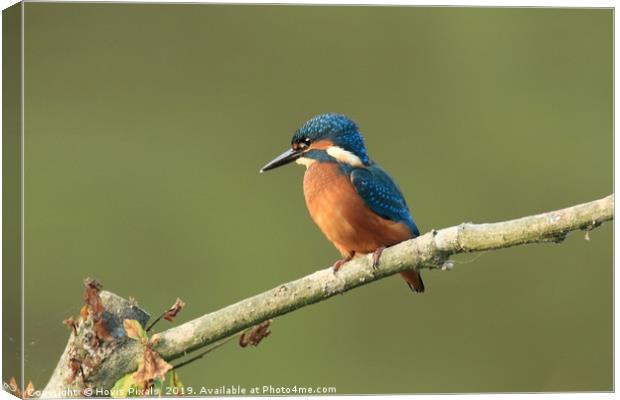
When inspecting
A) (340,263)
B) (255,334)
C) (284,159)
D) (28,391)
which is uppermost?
(284,159)

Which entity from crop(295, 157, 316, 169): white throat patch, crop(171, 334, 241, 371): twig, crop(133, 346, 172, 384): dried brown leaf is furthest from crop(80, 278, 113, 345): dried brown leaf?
crop(295, 157, 316, 169): white throat patch

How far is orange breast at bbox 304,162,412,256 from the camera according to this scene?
350 centimetres

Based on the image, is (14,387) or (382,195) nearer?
(14,387)

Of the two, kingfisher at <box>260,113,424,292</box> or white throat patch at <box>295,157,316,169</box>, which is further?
white throat patch at <box>295,157,316,169</box>

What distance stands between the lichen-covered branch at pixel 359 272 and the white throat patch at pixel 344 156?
468mm

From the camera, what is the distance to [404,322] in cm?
365

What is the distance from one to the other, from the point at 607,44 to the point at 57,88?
90.0 inches

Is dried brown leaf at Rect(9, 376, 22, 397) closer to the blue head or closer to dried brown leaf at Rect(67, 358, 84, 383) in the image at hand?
dried brown leaf at Rect(67, 358, 84, 383)

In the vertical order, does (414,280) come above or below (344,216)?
below

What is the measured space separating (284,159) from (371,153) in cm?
38

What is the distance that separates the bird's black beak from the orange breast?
0.09 meters

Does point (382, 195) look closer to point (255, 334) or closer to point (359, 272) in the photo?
point (359, 272)

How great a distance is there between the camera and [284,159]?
3711 millimetres

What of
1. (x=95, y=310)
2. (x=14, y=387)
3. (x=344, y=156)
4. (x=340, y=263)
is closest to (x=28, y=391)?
(x=14, y=387)
